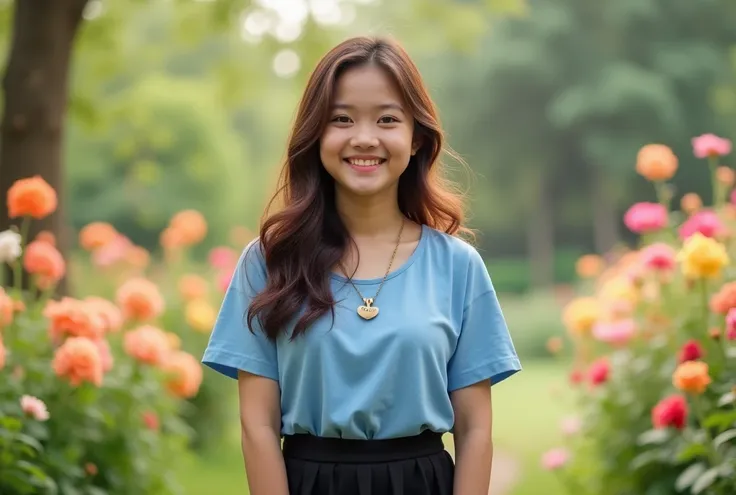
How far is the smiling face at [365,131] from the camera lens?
2451 mm

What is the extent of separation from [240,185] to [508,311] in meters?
15.7

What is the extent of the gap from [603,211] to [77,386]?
26354 millimetres

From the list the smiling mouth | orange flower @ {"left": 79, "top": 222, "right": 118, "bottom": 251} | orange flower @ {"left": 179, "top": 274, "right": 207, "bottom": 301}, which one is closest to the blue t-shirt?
the smiling mouth

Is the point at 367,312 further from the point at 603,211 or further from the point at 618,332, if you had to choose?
the point at 603,211

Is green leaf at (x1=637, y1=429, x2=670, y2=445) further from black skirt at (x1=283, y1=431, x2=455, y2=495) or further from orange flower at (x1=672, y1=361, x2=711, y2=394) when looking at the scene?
Answer: black skirt at (x1=283, y1=431, x2=455, y2=495)

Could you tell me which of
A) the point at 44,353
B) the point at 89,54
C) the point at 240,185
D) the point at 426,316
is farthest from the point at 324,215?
the point at 240,185

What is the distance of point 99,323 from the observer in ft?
13.4

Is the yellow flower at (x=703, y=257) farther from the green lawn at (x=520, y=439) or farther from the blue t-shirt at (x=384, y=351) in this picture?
the green lawn at (x=520, y=439)

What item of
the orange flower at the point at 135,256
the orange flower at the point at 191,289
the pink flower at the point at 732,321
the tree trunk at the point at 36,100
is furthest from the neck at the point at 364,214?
the orange flower at the point at 135,256

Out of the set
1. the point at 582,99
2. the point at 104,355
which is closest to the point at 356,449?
the point at 104,355

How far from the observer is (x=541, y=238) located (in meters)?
29.9

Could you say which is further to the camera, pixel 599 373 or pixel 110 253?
pixel 110 253

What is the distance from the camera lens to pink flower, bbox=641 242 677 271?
4602 mm

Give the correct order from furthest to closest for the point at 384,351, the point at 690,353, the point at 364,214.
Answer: the point at 690,353, the point at 364,214, the point at 384,351
